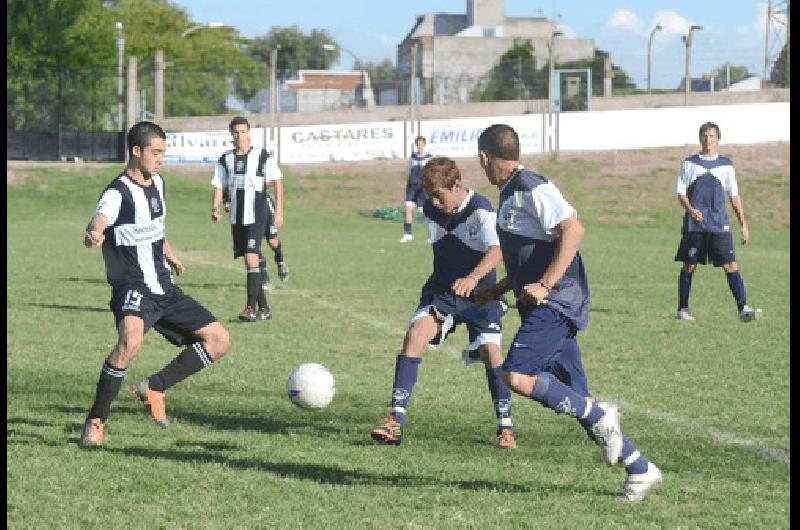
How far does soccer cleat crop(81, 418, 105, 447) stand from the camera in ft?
24.8

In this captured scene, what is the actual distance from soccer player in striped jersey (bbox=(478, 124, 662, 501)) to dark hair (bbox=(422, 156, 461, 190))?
0.88 m

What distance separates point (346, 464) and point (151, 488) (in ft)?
3.59

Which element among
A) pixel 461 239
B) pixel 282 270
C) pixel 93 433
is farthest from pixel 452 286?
pixel 282 270

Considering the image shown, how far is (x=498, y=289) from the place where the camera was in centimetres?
716

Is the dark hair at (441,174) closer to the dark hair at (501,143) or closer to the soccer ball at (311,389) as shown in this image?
the dark hair at (501,143)

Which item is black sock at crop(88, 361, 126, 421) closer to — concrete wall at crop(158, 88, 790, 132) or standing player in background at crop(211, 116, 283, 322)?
standing player in background at crop(211, 116, 283, 322)

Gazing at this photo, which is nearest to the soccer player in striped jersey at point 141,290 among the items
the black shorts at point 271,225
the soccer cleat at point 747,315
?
the soccer cleat at point 747,315

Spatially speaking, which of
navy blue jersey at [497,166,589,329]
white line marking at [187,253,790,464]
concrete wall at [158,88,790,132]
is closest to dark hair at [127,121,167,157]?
navy blue jersey at [497,166,589,329]

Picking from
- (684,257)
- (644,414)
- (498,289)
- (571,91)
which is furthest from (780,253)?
(571,91)

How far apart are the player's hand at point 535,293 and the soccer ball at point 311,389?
79.1 inches

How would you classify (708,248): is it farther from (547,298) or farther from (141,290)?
(547,298)

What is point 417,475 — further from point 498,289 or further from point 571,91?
point 571,91

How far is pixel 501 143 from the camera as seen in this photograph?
6.83 m

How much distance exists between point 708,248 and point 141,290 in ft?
26.7
